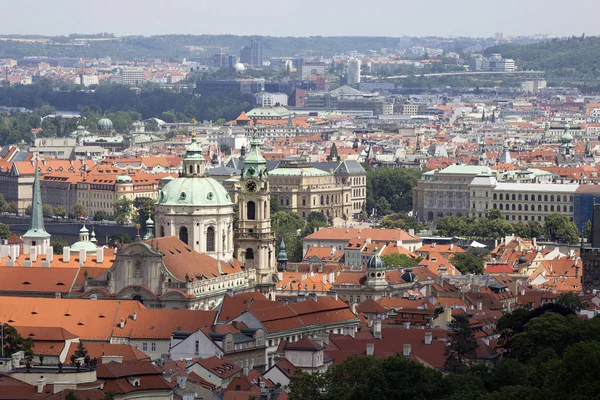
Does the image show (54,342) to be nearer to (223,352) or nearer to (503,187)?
(223,352)

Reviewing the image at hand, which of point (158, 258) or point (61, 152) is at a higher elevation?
point (158, 258)

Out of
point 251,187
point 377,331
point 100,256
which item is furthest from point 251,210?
point 377,331

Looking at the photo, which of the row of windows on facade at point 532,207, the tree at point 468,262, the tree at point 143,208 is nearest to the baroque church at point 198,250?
the tree at point 468,262

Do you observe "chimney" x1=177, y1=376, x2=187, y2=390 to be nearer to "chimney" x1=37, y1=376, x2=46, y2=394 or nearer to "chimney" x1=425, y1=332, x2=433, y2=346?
"chimney" x1=37, y1=376, x2=46, y2=394

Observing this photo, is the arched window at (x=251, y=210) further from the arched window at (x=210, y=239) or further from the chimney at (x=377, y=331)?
the chimney at (x=377, y=331)

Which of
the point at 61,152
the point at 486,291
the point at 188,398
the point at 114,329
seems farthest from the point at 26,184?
the point at 188,398

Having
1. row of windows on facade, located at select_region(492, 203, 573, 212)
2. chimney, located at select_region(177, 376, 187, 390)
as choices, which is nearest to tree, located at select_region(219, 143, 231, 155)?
row of windows on facade, located at select_region(492, 203, 573, 212)
